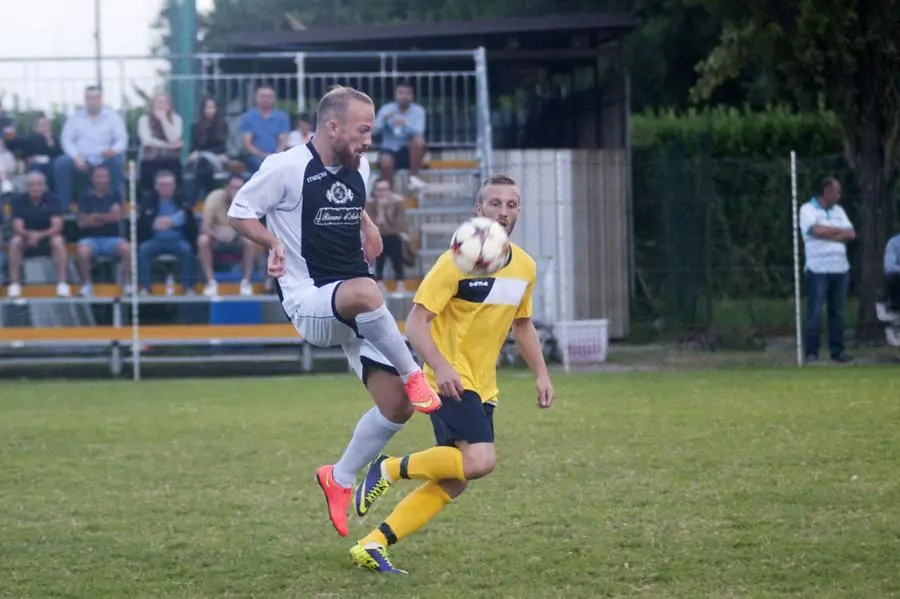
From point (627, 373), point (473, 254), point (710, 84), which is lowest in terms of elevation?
point (627, 373)

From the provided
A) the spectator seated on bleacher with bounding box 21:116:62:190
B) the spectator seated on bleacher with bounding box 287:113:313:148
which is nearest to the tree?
the spectator seated on bleacher with bounding box 287:113:313:148

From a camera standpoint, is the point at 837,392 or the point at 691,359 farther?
the point at 691,359

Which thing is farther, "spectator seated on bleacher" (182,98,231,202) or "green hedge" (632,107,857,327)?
"green hedge" (632,107,857,327)

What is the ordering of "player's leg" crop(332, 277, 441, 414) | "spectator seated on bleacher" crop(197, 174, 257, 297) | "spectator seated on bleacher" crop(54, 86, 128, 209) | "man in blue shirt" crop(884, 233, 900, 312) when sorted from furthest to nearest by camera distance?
"spectator seated on bleacher" crop(54, 86, 128, 209)
"spectator seated on bleacher" crop(197, 174, 257, 297)
"man in blue shirt" crop(884, 233, 900, 312)
"player's leg" crop(332, 277, 441, 414)

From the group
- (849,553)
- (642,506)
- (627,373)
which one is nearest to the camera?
(849,553)

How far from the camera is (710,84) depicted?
19.0 meters

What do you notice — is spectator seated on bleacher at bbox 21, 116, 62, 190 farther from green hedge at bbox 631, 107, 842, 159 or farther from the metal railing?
green hedge at bbox 631, 107, 842, 159

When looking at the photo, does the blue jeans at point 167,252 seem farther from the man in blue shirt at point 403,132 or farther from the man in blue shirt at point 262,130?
the man in blue shirt at point 403,132

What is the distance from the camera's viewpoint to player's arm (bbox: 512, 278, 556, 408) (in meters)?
6.48

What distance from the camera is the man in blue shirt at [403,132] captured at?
56.9 feet

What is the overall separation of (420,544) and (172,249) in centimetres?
1073

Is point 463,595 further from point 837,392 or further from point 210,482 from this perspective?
point 837,392

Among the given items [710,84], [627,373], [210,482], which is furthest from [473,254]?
[710,84]

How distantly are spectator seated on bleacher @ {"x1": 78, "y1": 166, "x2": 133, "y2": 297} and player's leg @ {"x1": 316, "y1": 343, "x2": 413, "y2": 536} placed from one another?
1063 centimetres
